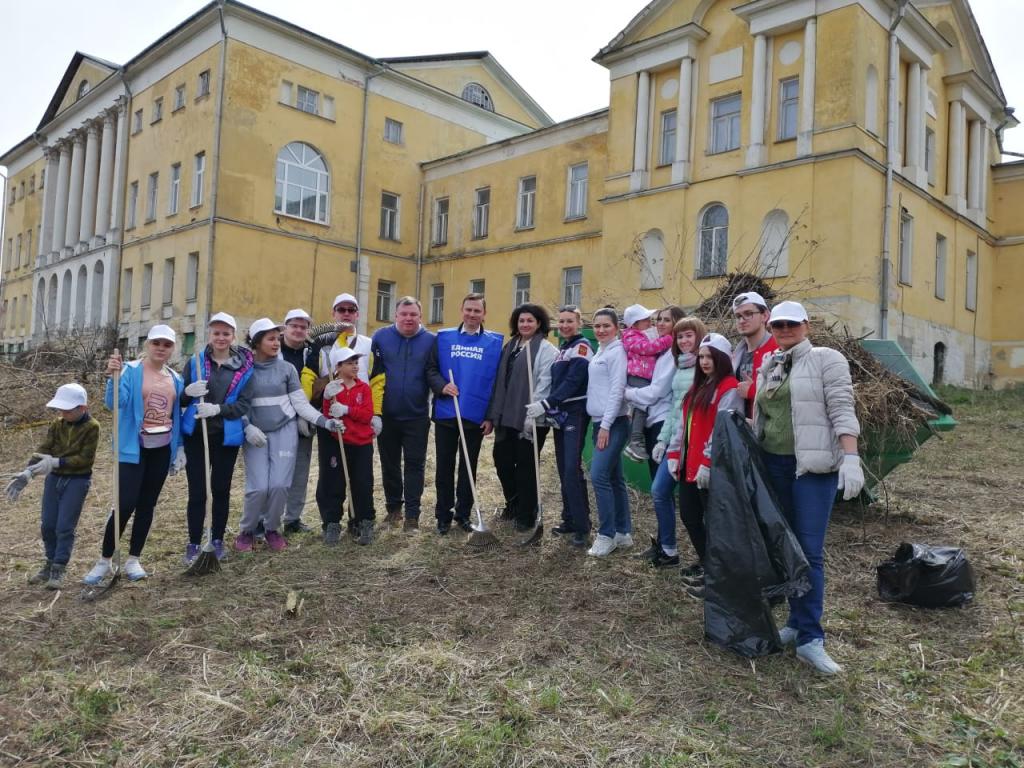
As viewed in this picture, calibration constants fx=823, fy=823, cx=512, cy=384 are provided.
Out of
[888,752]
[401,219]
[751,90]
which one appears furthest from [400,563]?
[401,219]

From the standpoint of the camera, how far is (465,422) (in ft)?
23.2

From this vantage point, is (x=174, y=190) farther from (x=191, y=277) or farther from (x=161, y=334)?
(x=161, y=334)

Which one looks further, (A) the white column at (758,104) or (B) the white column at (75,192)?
(B) the white column at (75,192)

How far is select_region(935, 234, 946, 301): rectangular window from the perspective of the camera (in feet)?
77.5

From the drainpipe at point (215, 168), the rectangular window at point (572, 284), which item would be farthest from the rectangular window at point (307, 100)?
the rectangular window at point (572, 284)

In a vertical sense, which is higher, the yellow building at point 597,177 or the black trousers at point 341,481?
the yellow building at point 597,177

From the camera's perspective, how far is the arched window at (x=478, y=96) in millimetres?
33312

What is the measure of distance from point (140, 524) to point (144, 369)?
1.07 metres

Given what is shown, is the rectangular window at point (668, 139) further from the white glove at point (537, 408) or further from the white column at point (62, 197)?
the white column at point (62, 197)

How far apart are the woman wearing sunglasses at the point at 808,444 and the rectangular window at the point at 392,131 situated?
1111 inches

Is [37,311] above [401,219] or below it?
below

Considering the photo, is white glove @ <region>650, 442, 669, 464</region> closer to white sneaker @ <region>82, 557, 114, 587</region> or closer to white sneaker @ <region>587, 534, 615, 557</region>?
white sneaker @ <region>587, 534, 615, 557</region>

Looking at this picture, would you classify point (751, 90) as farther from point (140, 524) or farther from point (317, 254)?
point (140, 524)

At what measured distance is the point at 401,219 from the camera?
102 ft
